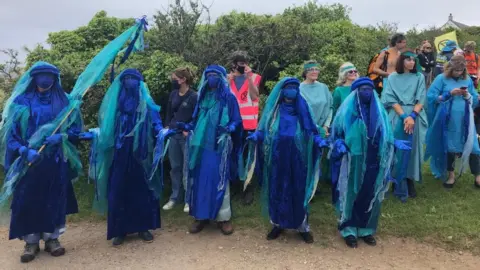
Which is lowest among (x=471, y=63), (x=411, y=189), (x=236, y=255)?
(x=236, y=255)

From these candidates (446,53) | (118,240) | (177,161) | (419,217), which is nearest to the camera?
(118,240)

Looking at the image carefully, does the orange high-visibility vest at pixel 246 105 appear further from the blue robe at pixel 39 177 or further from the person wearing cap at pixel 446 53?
the person wearing cap at pixel 446 53

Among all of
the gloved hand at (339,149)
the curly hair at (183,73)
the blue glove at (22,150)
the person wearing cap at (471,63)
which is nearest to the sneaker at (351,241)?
the gloved hand at (339,149)

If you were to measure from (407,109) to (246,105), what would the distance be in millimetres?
2088

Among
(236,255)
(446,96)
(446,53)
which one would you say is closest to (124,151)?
(236,255)

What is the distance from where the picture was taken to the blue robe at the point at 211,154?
4.95m

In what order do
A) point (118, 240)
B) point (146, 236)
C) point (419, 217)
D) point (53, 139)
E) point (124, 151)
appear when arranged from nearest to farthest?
point (53, 139) → point (124, 151) → point (118, 240) → point (146, 236) → point (419, 217)

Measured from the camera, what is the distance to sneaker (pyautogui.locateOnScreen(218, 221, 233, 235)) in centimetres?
509

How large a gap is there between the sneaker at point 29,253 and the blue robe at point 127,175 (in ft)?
2.47

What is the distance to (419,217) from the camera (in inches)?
207

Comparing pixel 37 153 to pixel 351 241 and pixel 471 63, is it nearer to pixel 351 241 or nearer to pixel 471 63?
pixel 351 241

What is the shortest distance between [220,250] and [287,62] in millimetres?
4326

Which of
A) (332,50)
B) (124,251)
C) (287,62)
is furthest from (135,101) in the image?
(332,50)

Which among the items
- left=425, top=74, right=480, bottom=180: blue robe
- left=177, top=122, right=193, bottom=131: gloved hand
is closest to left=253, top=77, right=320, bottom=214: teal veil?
left=177, top=122, right=193, bottom=131: gloved hand
